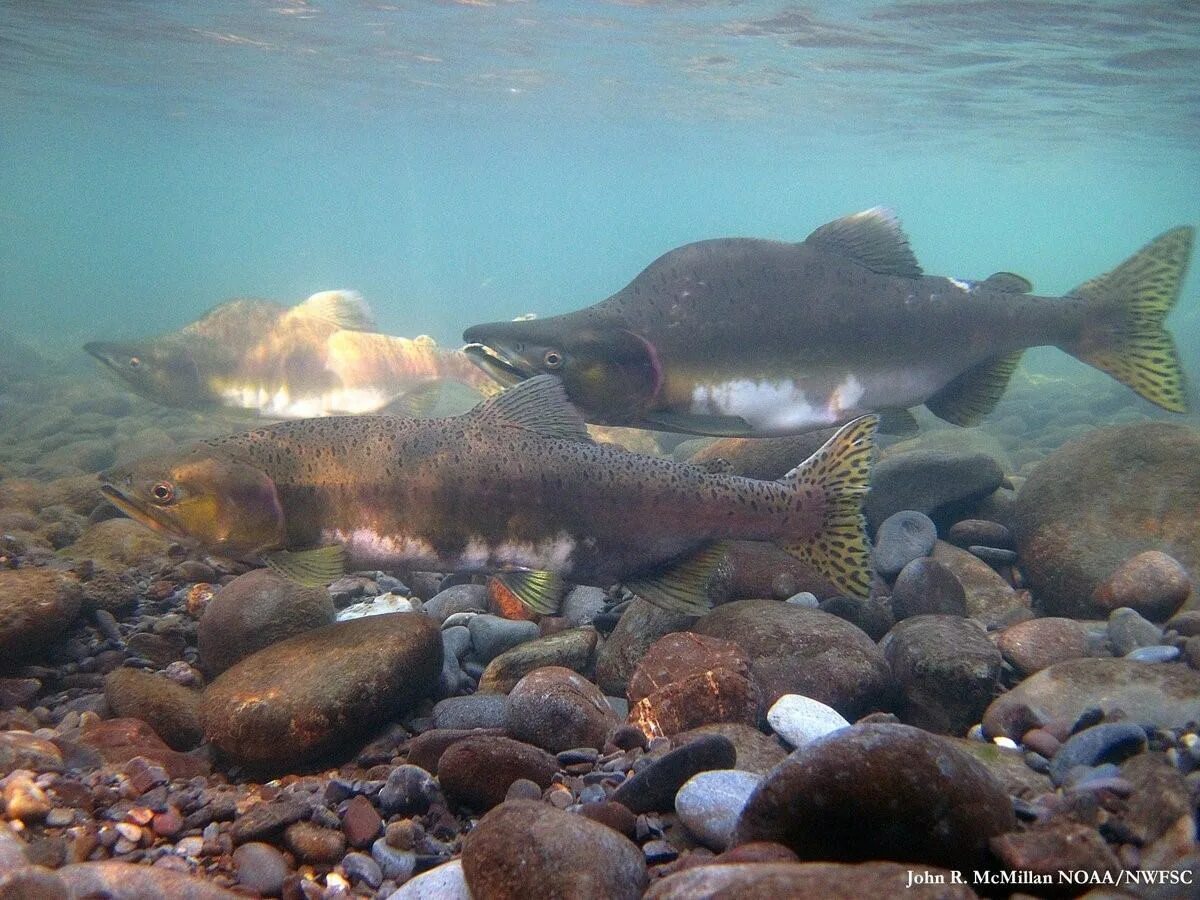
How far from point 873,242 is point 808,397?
1.30m

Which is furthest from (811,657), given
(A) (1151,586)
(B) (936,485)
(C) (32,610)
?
(C) (32,610)

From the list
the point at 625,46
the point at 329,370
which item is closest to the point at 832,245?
the point at 329,370

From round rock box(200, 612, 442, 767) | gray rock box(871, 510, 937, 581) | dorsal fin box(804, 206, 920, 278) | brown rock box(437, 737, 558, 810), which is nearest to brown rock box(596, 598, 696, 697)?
round rock box(200, 612, 442, 767)

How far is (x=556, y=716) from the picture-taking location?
323 cm

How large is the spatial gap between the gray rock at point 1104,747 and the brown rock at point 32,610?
5.03 metres

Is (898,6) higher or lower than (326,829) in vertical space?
higher

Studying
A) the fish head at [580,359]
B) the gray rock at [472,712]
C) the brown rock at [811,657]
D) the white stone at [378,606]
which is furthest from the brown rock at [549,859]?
the fish head at [580,359]

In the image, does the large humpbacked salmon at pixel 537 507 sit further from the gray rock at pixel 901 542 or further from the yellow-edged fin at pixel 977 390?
the yellow-edged fin at pixel 977 390

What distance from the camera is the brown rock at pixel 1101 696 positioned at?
120 inches

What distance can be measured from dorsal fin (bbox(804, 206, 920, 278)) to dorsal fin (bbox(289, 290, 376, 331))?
575 centimetres

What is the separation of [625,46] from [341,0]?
404 inches

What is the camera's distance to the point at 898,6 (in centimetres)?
2089

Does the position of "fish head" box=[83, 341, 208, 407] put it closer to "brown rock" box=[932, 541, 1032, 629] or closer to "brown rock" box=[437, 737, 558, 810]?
"brown rock" box=[437, 737, 558, 810]

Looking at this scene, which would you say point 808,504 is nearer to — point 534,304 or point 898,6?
point 898,6
